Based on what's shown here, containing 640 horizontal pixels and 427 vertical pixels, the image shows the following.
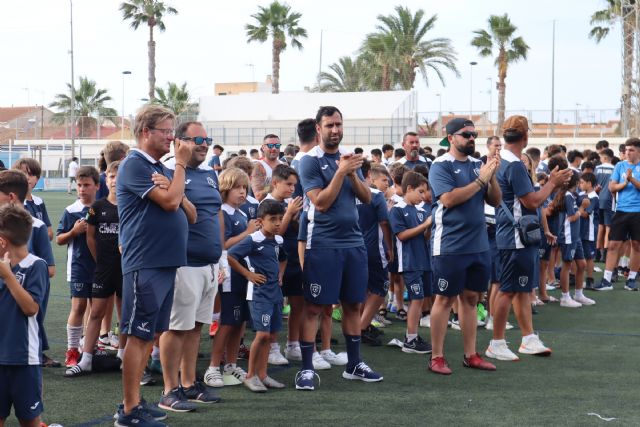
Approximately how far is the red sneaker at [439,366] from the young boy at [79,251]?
3055 mm

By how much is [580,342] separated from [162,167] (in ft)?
17.0

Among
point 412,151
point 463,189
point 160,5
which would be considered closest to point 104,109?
point 160,5

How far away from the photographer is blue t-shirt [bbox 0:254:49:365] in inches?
168

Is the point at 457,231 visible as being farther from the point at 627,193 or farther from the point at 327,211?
the point at 627,193

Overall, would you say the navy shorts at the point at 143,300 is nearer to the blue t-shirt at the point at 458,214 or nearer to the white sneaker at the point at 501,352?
the blue t-shirt at the point at 458,214

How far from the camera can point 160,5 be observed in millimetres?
48781

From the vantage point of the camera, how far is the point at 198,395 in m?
5.95

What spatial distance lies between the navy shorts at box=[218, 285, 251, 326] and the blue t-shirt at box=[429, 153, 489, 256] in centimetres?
173

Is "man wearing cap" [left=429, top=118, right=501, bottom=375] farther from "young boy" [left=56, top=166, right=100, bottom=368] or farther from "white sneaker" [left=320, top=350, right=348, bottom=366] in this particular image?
"young boy" [left=56, top=166, right=100, bottom=368]

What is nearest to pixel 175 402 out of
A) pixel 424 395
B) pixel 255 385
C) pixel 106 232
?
pixel 255 385

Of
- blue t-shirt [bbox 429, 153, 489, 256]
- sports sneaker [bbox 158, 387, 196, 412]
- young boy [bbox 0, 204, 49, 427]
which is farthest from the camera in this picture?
blue t-shirt [bbox 429, 153, 489, 256]

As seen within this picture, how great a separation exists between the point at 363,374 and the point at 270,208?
156cm

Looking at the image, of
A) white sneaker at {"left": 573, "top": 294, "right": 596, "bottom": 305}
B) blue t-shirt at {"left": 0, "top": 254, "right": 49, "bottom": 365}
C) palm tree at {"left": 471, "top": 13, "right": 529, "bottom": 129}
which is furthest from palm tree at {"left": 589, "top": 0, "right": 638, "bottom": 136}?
blue t-shirt at {"left": 0, "top": 254, "right": 49, "bottom": 365}

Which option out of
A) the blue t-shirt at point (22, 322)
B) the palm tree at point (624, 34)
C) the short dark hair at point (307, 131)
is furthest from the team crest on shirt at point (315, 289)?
the palm tree at point (624, 34)
